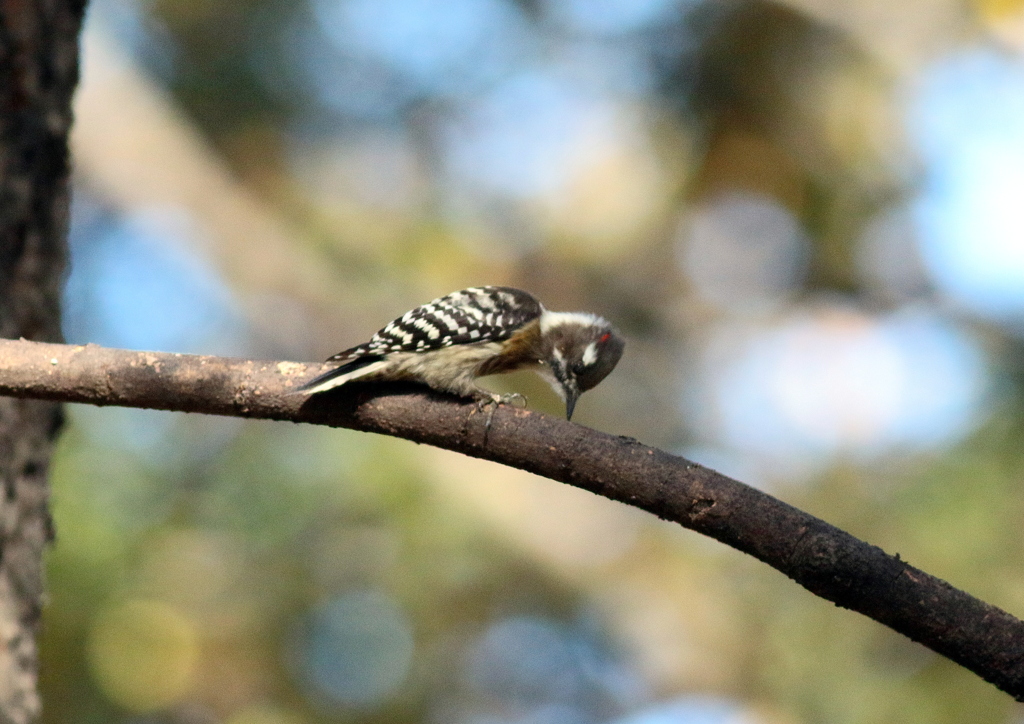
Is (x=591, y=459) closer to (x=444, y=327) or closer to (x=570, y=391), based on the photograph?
(x=444, y=327)

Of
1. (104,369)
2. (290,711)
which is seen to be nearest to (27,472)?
(104,369)

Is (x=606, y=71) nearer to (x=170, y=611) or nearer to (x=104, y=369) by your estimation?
(x=170, y=611)

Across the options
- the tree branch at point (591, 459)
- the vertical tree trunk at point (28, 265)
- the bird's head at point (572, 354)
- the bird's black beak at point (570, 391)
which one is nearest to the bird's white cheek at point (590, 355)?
the bird's head at point (572, 354)

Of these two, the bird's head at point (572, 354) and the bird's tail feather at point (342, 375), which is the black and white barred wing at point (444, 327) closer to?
the bird's tail feather at point (342, 375)

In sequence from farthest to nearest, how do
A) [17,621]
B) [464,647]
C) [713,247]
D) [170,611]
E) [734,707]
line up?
[713,247]
[464,647]
[734,707]
[170,611]
[17,621]

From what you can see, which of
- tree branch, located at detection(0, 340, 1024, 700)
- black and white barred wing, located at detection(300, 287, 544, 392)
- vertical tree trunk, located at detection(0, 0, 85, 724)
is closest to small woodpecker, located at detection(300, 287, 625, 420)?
black and white barred wing, located at detection(300, 287, 544, 392)

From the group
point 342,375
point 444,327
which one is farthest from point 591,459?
point 444,327

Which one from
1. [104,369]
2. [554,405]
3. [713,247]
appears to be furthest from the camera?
[713,247]
